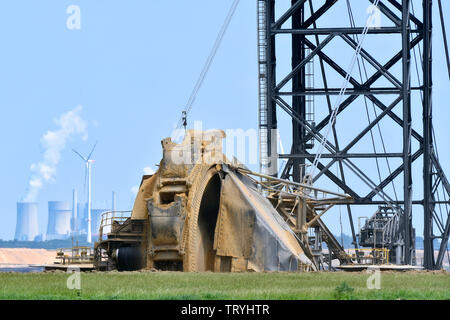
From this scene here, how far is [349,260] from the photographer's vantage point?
2473 inches

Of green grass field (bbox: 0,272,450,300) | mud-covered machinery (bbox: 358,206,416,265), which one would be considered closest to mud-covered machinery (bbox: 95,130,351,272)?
green grass field (bbox: 0,272,450,300)

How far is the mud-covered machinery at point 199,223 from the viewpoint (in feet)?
136

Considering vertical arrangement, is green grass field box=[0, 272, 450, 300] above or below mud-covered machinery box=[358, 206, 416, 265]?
below

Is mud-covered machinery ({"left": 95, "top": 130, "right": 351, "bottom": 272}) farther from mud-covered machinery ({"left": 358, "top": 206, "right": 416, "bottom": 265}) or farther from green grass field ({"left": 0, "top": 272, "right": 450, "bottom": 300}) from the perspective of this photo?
mud-covered machinery ({"left": 358, "top": 206, "right": 416, "bottom": 265})

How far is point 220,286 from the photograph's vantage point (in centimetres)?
3016

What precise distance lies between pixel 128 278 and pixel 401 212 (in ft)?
118

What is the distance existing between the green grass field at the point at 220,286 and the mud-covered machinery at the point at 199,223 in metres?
5.90

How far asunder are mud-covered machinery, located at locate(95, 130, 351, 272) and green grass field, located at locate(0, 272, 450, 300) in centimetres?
590

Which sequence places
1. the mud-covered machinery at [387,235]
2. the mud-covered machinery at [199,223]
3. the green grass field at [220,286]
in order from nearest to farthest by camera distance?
the green grass field at [220,286]
the mud-covered machinery at [199,223]
the mud-covered machinery at [387,235]

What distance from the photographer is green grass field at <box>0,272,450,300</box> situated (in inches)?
1040

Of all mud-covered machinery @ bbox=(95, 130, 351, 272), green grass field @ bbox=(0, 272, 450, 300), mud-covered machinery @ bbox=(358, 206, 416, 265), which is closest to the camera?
green grass field @ bbox=(0, 272, 450, 300)

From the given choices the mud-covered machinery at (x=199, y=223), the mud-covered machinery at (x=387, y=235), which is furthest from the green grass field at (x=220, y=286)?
the mud-covered machinery at (x=387, y=235)

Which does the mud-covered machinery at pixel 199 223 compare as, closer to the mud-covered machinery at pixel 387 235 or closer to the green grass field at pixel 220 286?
the green grass field at pixel 220 286

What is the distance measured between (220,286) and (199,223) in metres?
14.7
